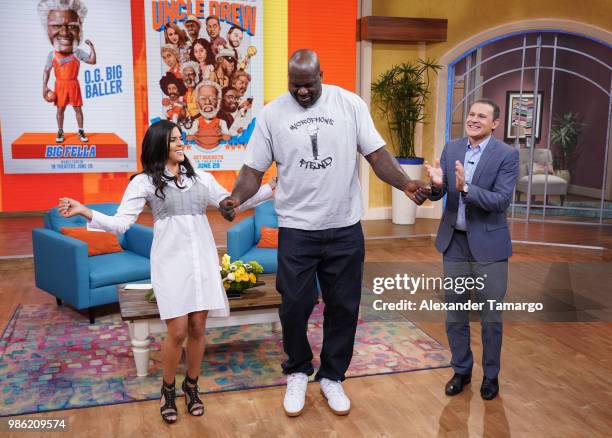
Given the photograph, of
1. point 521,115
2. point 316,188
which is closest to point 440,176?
point 316,188

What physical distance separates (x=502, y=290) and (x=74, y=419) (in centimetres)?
233

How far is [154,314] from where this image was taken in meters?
3.64

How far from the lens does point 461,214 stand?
11.2 ft

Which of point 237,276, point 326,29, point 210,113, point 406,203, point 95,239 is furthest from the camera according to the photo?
point 406,203

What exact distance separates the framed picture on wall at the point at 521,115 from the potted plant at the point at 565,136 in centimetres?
24

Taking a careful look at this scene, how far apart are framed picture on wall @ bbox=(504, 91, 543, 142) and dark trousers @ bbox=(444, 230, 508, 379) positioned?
5.72 metres

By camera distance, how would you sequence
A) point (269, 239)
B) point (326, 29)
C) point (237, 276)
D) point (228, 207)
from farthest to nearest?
point (326, 29), point (269, 239), point (237, 276), point (228, 207)

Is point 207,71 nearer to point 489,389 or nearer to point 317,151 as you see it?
point 317,151

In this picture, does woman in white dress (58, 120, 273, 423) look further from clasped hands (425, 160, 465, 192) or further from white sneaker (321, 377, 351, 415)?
clasped hands (425, 160, 465, 192)

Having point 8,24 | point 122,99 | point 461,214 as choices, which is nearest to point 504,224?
point 461,214

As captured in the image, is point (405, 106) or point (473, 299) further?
point (405, 106)

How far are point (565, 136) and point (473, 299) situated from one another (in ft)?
19.9

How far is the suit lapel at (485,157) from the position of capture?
333 cm

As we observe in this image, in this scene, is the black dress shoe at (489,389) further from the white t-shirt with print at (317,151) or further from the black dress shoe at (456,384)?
the white t-shirt with print at (317,151)
